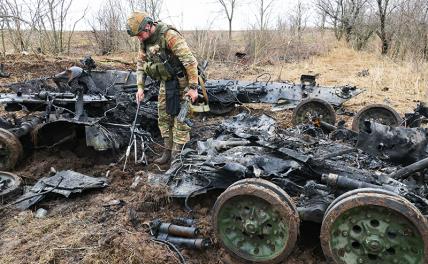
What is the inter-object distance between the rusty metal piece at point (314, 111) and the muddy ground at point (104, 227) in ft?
10.0

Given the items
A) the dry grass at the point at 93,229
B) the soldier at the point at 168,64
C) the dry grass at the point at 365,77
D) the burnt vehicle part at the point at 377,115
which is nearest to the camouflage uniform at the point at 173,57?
the soldier at the point at 168,64

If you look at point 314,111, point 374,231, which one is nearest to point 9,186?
point 374,231

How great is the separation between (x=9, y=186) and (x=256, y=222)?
3.16 m

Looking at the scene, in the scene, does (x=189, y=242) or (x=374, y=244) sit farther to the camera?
(x=189, y=242)

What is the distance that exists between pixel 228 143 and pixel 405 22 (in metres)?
15.6

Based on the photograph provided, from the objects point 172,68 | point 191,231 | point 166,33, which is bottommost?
point 191,231

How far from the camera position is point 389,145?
436cm

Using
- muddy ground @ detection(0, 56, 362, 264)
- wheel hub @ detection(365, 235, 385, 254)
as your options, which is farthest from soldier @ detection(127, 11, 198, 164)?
wheel hub @ detection(365, 235, 385, 254)

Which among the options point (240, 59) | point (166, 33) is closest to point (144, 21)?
point (166, 33)

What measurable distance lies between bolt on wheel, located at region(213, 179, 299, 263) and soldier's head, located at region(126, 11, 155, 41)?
2739 millimetres

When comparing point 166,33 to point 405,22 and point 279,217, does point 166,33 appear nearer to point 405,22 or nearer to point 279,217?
point 279,217

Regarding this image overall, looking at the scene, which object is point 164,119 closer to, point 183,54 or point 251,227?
point 183,54

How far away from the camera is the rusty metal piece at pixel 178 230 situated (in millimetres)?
3729

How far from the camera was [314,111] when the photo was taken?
747 centimetres
